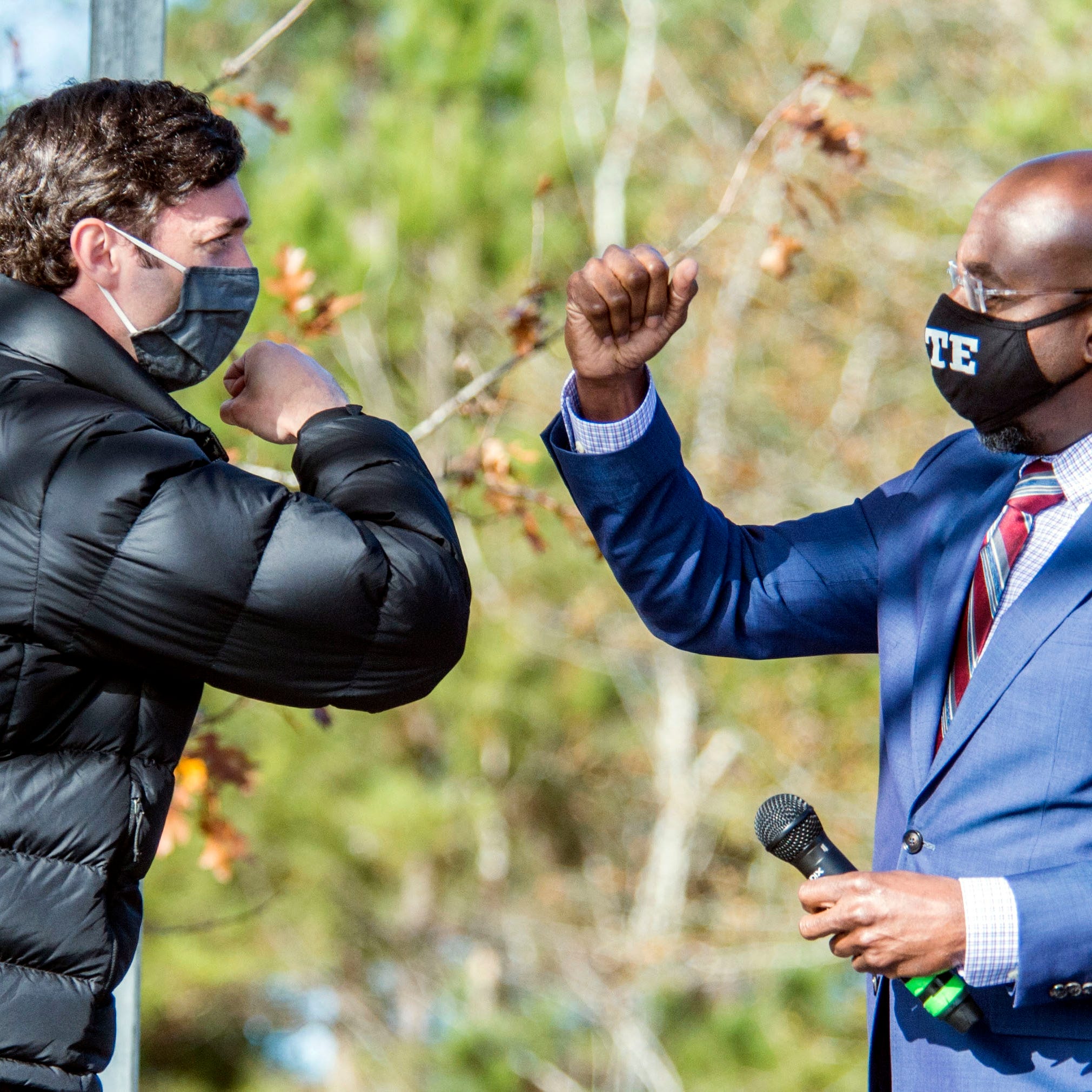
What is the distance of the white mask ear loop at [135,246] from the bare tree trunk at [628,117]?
353 inches

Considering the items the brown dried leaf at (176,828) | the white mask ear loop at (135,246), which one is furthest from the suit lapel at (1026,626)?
the brown dried leaf at (176,828)

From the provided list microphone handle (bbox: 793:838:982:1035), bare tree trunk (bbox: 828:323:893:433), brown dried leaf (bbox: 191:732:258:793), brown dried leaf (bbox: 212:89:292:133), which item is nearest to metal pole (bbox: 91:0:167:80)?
brown dried leaf (bbox: 212:89:292:133)

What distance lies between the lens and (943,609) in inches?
80.0

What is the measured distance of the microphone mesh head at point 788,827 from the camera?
1846mm

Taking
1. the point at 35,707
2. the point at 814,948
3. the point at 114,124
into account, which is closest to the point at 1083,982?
the point at 35,707

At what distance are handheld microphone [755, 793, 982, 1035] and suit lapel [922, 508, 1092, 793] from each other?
0.19 metres

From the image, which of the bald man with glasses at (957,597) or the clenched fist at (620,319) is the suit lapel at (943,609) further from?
the clenched fist at (620,319)

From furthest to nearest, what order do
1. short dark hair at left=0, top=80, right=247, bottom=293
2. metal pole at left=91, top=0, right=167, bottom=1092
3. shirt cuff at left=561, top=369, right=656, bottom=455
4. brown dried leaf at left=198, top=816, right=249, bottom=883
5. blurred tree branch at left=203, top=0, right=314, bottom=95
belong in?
brown dried leaf at left=198, top=816, right=249, bottom=883
blurred tree branch at left=203, top=0, right=314, bottom=95
metal pole at left=91, top=0, right=167, bottom=1092
shirt cuff at left=561, top=369, right=656, bottom=455
short dark hair at left=0, top=80, right=247, bottom=293

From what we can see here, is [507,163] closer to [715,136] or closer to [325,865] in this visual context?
[715,136]

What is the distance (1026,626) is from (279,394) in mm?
1061

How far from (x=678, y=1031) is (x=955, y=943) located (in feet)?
32.6

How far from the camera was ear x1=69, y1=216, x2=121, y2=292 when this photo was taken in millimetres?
1718

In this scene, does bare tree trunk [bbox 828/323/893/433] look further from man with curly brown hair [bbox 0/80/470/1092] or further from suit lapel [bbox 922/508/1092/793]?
man with curly brown hair [bbox 0/80/470/1092]

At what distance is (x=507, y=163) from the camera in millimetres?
11422
